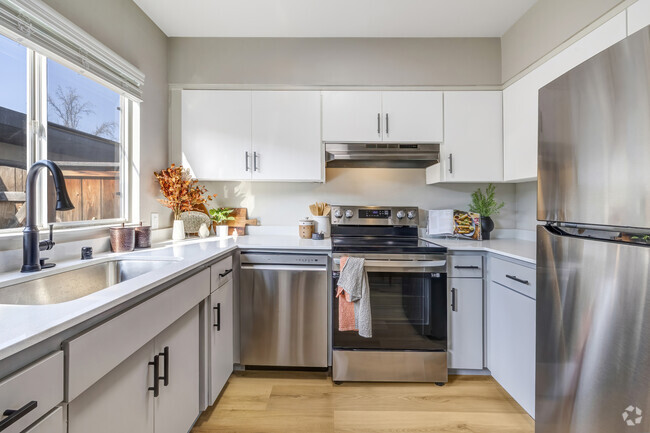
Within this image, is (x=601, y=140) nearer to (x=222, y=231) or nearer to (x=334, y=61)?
(x=334, y=61)

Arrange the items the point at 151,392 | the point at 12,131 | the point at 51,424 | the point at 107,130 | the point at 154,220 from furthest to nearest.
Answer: the point at 154,220
the point at 107,130
the point at 12,131
the point at 151,392
the point at 51,424

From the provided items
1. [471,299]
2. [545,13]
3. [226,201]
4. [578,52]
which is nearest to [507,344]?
[471,299]

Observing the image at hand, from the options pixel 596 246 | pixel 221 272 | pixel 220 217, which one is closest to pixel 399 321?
pixel 221 272

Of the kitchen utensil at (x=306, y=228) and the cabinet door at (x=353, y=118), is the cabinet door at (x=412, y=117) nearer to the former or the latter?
the cabinet door at (x=353, y=118)

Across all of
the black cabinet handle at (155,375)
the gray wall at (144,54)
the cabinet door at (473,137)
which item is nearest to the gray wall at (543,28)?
the cabinet door at (473,137)

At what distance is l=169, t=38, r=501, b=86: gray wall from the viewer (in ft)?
7.82

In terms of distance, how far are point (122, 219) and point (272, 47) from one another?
1707 millimetres

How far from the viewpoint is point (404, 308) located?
197 centimetres

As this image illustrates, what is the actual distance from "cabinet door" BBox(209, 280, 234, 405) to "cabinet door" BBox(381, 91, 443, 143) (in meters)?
1.63

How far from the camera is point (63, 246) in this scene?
1.45 metres

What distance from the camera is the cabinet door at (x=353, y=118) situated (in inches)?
91.9

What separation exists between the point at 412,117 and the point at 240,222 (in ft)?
5.42

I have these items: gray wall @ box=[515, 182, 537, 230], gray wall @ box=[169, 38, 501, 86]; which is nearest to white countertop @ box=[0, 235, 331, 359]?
gray wall @ box=[169, 38, 501, 86]

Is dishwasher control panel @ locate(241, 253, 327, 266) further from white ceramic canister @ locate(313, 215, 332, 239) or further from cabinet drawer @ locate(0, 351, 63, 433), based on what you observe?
cabinet drawer @ locate(0, 351, 63, 433)
